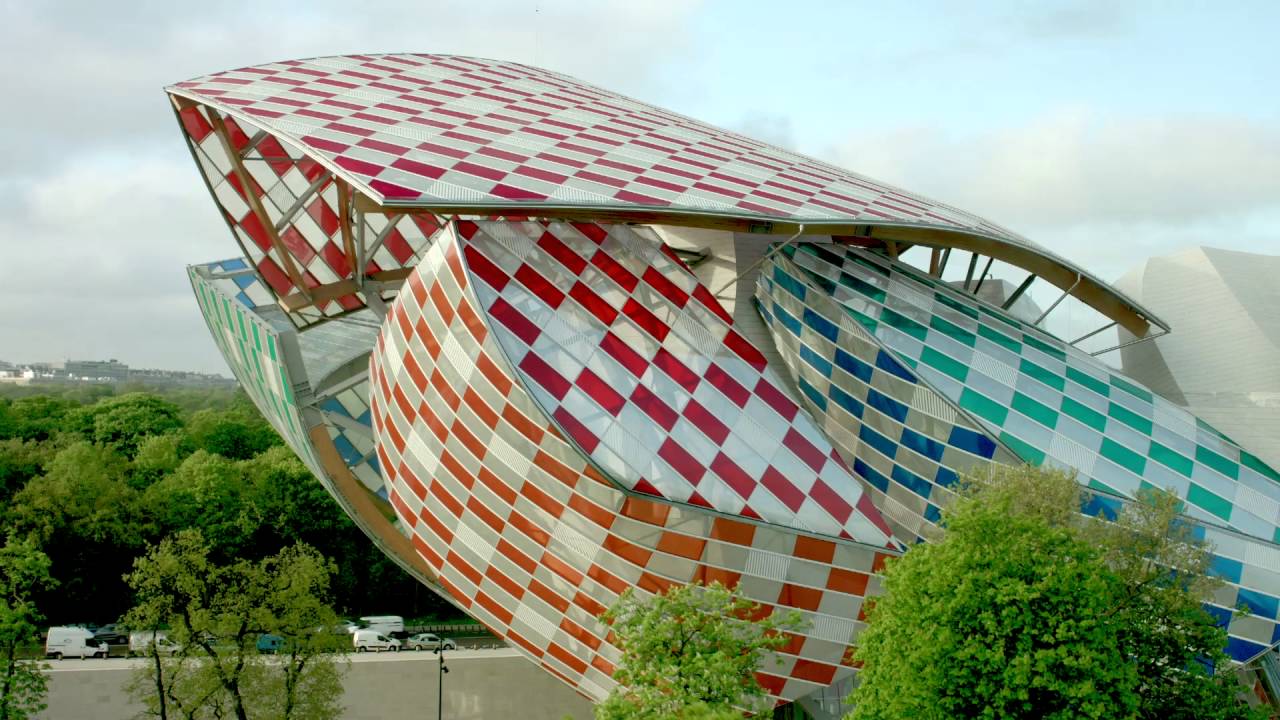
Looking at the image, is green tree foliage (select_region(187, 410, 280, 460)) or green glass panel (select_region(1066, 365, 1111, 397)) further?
green tree foliage (select_region(187, 410, 280, 460))

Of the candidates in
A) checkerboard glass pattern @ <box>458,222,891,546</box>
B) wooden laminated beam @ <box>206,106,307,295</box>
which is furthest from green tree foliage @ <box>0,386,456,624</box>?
checkerboard glass pattern @ <box>458,222,891,546</box>

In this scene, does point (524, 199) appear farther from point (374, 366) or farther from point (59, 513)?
point (59, 513)

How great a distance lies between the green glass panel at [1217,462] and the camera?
73.3 ft

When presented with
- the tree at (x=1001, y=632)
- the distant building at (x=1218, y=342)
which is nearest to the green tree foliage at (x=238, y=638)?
the tree at (x=1001, y=632)

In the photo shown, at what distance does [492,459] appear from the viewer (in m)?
21.1

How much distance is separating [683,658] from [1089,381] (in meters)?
13.9

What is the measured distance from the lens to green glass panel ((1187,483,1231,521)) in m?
21.5

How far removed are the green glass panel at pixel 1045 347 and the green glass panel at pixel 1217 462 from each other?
3.71 meters

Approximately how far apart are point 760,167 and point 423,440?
11385 mm

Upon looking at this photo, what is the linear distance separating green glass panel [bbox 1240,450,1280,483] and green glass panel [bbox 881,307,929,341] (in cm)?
791

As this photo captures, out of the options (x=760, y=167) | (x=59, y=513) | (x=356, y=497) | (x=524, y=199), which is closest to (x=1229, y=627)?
(x=760, y=167)

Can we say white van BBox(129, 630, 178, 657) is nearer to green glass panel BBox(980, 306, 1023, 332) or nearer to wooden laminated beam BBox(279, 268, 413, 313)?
wooden laminated beam BBox(279, 268, 413, 313)

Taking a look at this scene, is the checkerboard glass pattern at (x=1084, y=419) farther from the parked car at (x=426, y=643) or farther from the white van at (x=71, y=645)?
the white van at (x=71, y=645)

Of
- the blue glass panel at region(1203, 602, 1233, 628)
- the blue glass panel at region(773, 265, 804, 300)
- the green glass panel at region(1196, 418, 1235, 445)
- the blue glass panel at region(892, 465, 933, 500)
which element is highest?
the blue glass panel at region(773, 265, 804, 300)
